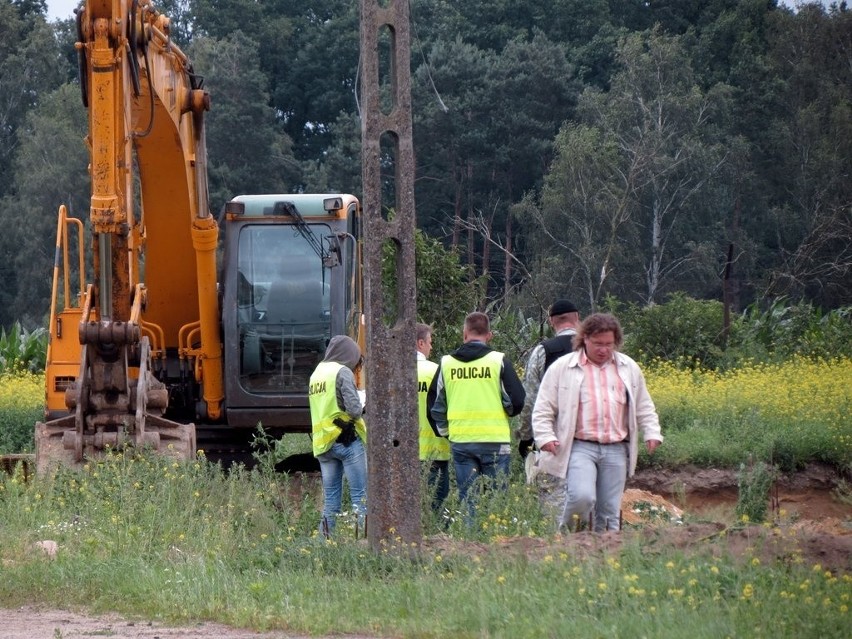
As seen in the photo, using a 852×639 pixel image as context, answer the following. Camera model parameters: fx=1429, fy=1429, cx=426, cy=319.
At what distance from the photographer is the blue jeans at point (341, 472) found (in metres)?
11.3

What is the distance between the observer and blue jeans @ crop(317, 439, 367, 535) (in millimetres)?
11320

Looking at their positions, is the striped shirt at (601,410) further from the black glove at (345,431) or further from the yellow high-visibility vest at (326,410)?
the black glove at (345,431)

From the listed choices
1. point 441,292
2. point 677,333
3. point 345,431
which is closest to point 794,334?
point 677,333

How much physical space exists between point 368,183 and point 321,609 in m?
2.62

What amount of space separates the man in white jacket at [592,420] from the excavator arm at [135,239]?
432 cm

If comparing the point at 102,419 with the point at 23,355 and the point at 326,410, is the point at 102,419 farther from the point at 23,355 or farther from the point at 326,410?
the point at 23,355

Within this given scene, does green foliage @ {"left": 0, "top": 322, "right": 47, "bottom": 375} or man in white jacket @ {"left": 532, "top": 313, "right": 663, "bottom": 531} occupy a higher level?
green foliage @ {"left": 0, "top": 322, "right": 47, "bottom": 375}

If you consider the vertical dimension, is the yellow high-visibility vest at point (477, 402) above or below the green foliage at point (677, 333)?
below

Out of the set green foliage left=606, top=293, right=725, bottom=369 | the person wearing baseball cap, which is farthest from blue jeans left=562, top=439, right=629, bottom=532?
green foliage left=606, top=293, right=725, bottom=369

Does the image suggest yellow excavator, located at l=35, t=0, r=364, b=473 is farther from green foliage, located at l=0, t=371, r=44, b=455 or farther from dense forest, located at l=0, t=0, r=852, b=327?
dense forest, located at l=0, t=0, r=852, b=327

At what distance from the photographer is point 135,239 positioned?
45.0ft

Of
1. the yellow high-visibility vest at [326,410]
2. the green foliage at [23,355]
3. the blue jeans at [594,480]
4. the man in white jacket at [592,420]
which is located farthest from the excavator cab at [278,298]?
the green foliage at [23,355]

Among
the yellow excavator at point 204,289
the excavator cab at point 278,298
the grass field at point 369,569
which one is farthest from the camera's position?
the excavator cab at point 278,298

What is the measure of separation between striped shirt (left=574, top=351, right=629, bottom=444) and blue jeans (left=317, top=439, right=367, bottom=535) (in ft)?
8.37
